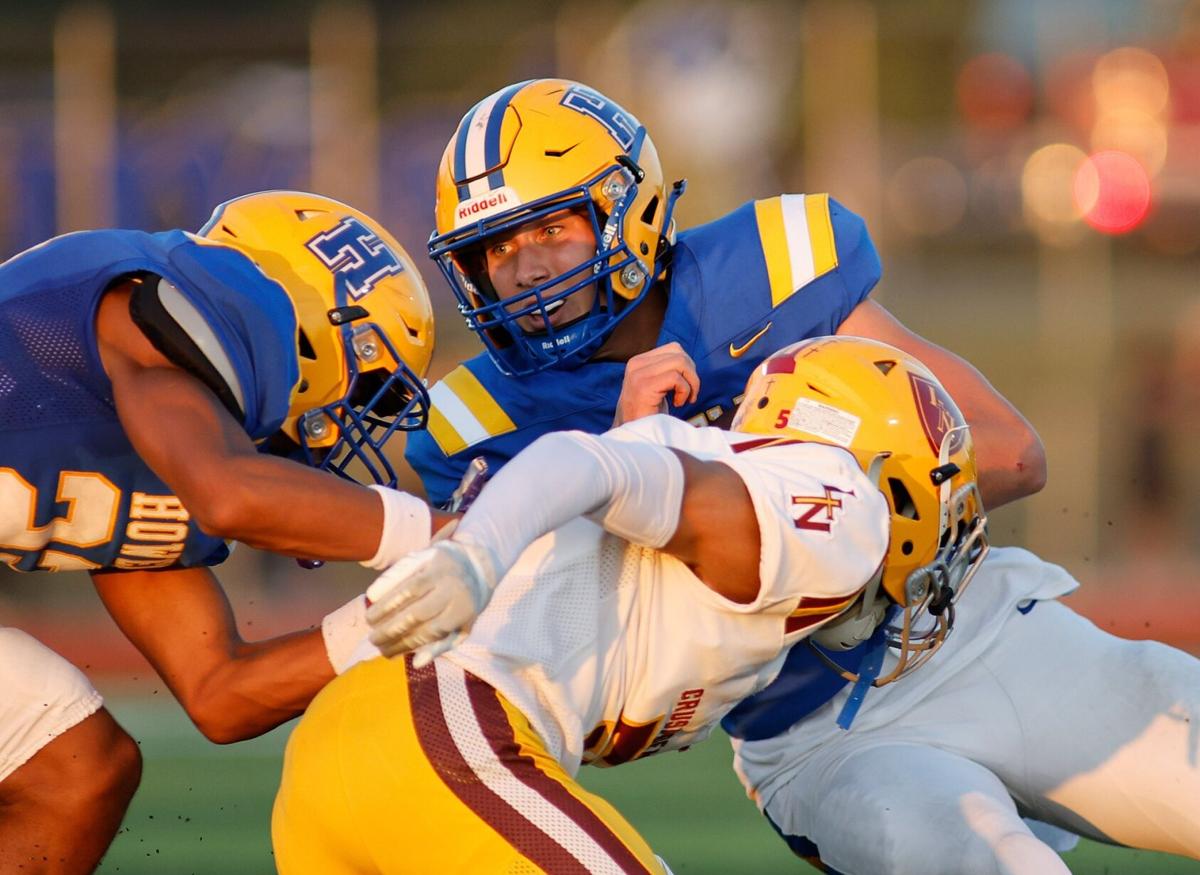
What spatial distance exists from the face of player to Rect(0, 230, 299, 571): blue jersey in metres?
0.54

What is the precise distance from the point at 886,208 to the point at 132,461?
24.5 ft

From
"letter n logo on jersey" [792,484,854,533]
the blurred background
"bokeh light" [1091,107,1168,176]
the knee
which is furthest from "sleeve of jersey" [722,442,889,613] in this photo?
"bokeh light" [1091,107,1168,176]

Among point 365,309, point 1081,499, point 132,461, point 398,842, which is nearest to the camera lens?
point 398,842

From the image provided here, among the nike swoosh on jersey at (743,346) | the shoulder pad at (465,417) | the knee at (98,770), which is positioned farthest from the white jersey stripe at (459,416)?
the knee at (98,770)

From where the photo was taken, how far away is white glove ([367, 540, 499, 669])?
1998mm

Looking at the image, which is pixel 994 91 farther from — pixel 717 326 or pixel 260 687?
pixel 260 687

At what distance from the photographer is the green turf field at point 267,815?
→ 4.37 meters

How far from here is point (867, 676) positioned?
307cm

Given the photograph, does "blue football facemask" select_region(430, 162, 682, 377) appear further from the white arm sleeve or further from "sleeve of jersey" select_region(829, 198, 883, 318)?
the white arm sleeve

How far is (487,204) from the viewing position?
3.44 meters

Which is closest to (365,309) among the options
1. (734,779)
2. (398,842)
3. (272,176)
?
(398,842)

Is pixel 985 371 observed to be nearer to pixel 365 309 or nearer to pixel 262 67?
pixel 262 67

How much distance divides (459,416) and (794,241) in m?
0.76

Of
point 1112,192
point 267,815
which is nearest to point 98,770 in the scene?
point 267,815
